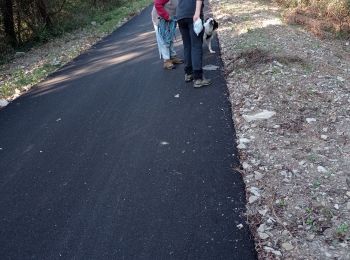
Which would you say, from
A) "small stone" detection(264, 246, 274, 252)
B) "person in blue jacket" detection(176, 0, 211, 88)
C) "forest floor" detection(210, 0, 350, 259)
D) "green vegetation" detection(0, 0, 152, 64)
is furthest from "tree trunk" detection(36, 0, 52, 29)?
"small stone" detection(264, 246, 274, 252)

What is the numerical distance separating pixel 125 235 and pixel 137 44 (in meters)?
8.42

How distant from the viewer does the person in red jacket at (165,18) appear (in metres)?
7.31

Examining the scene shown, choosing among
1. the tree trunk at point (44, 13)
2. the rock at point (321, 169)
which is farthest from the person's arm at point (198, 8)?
the tree trunk at point (44, 13)

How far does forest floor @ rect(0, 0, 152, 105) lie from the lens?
27.7 ft

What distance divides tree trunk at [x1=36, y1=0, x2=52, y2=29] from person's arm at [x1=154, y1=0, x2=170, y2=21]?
30.8 feet

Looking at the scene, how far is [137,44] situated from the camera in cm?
1106

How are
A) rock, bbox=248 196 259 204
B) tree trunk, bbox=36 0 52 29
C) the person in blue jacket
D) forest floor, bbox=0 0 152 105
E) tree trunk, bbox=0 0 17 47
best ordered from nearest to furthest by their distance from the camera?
rock, bbox=248 196 259 204 → the person in blue jacket → forest floor, bbox=0 0 152 105 → tree trunk, bbox=0 0 17 47 → tree trunk, bbox=36 0 52 29

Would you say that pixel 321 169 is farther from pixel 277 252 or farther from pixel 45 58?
pixel 45 58

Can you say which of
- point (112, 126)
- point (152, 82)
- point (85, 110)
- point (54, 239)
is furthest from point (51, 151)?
point (152, 82)

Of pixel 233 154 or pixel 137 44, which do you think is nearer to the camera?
pixel 233 154

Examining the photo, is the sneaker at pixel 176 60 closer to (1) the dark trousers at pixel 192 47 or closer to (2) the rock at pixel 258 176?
(1) the dark trousers at pixel 192 47

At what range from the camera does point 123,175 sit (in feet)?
14.2

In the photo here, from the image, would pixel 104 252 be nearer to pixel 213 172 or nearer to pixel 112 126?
pixel 213 172

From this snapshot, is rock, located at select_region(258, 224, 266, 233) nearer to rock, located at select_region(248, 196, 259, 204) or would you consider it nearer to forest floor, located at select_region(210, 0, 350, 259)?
forest floor, located at select_region(210, 0, 350, 259)
